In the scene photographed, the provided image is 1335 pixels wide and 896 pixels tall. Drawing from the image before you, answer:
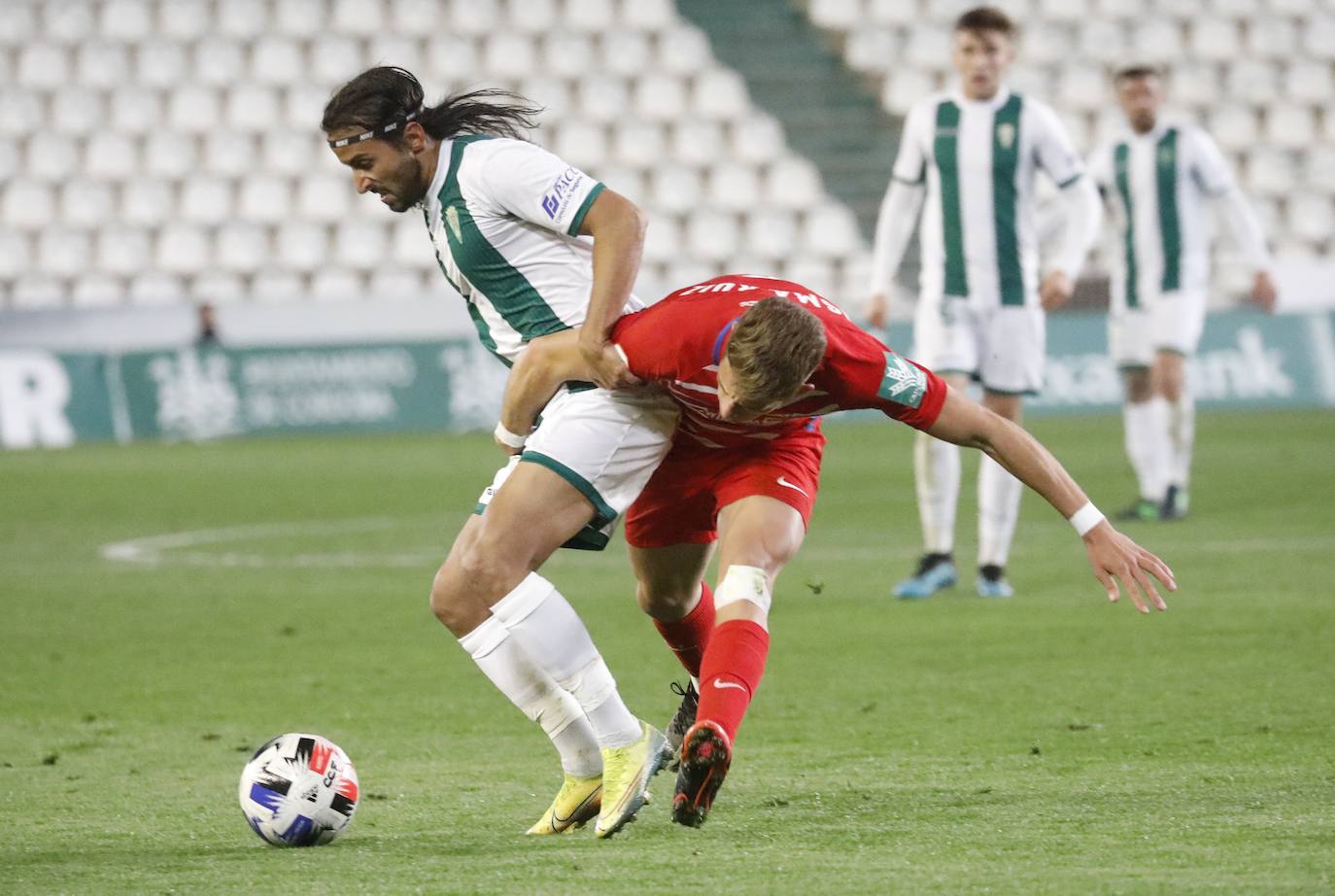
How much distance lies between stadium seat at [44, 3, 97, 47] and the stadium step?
704 centimetres

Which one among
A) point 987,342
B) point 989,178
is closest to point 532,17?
point 989,178

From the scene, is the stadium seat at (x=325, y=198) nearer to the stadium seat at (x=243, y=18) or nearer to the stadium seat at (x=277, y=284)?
the stadium seat at (x=277, y=284)

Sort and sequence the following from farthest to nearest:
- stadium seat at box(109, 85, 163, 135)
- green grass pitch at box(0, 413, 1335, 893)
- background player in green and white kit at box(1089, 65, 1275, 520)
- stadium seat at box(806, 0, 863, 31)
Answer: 1. stadium seat at box(806, 0, 863, 31)
2. stadium seat at box(109, 85, 163, 135)
3. background player in green and white kit at box(1089, 65, 1275, 520)
4. green grass pitch at box(0, 413, 1335, 893)

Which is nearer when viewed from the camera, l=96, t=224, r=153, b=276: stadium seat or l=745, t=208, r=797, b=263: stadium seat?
l=745, t=208, r=797, b=263: stadium seat

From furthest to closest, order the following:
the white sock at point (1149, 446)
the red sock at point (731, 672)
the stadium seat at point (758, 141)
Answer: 1. the stadium seat at point (758, 141)
2. the white sock at point (1149, 446)
3. the red sock at point (731, 672)

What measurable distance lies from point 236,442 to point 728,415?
606 inches

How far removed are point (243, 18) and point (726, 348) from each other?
20244 millimetres

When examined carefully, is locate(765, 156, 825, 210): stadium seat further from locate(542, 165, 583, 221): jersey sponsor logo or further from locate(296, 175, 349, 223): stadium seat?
locate(542, 165, 583, 221): jersey sponsor logo

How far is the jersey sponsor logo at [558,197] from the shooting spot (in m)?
4.39

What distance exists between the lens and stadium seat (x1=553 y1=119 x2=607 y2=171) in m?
21.9

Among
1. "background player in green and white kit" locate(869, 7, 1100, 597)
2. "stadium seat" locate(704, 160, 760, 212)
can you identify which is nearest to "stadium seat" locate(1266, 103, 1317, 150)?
"stadium seat" locate(704, 160, 760, 212)

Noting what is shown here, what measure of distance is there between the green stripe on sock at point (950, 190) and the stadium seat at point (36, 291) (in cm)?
1524

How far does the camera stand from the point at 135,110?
22.7 metres

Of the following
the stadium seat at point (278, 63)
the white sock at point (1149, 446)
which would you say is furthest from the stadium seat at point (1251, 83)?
the white sock at point (1149, 446)
